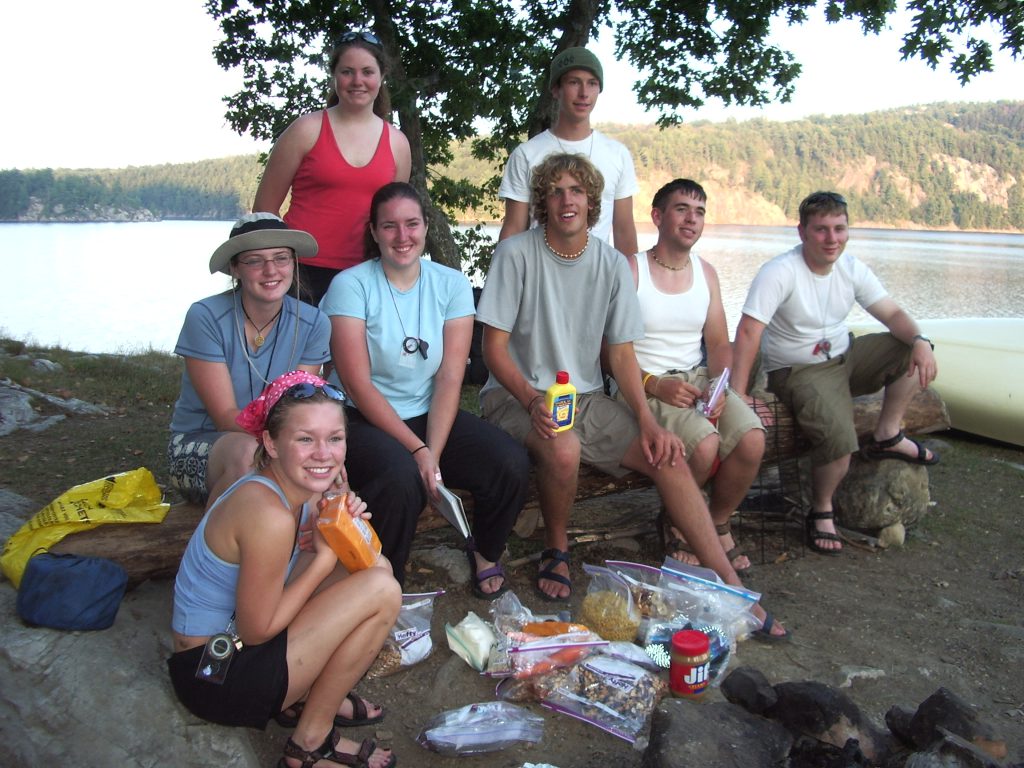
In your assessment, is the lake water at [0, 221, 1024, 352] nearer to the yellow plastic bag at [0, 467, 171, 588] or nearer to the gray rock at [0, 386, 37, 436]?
the gray rock at [0, 386, 37, 436]

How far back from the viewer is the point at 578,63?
13.9 ft

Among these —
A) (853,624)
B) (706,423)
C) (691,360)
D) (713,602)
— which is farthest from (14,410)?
(853,624)

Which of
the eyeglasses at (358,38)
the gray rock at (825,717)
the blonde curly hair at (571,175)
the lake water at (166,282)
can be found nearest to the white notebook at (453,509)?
the gray rock at (825,717)

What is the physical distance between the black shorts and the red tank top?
2.05 m

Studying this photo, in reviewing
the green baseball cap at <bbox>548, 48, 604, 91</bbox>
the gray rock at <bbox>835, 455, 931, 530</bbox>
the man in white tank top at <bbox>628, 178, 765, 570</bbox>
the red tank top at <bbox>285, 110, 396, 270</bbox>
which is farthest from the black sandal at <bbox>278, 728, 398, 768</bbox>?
the green baseball cap at <bbox>548, 48, 604, 91</bbox>

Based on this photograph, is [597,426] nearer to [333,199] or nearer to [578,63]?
[333,199]

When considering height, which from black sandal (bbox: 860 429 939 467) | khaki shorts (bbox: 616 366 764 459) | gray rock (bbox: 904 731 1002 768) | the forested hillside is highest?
the forested hillside

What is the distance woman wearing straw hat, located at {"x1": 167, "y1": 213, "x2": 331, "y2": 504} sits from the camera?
3094mm

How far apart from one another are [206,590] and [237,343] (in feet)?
3.75

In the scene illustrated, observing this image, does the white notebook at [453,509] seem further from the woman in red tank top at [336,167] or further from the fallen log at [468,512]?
the woman in red tank top at [336,167]

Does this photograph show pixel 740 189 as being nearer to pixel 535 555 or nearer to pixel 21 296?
pixel 21 296

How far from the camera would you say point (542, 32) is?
333 inches

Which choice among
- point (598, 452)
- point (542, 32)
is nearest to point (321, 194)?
point (598, 452)

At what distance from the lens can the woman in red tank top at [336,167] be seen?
387cm
